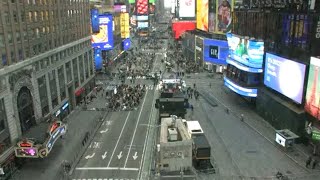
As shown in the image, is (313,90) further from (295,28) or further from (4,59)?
(4,59)

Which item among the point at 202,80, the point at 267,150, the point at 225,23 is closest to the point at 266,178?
the point at 267,150

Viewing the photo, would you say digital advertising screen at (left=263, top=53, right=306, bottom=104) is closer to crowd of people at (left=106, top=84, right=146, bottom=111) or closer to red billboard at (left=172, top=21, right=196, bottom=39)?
crowd of people at (left=106, top=84, right=146, bottom=111)

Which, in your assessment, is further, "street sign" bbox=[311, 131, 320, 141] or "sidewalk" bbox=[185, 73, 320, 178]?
"sidewalk" bbox=[185, 73, 320, 178]

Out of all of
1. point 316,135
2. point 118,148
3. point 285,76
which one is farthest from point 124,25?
point 316,135

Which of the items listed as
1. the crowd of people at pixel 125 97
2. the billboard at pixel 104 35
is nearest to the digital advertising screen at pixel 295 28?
the crowd of people at pixel 125 97

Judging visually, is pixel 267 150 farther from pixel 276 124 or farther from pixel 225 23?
pixel 225 23

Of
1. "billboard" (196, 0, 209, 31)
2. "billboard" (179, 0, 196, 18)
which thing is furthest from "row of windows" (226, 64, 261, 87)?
"billboard" (179, 0, 196, 18)
